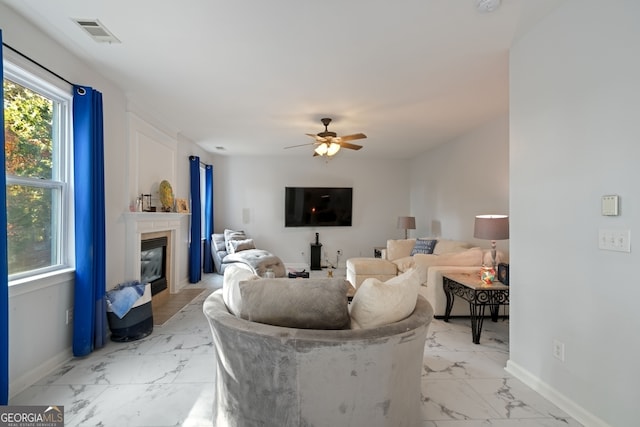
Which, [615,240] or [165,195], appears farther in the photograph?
[165,195]

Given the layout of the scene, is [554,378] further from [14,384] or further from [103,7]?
[103,7]

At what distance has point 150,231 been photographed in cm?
384

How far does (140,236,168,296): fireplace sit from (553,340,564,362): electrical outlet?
4207 mm

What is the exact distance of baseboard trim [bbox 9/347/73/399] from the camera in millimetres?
2051

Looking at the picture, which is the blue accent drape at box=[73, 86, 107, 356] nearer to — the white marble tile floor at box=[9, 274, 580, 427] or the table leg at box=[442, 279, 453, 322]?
the white marble tile floor at box=[9, 274, 580, 427]

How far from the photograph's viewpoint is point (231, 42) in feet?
7.70

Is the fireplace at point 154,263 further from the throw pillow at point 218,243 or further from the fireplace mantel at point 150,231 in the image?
the throw pillow at point 218,243

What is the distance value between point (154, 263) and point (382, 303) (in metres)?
3.83

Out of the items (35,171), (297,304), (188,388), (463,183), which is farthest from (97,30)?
(463,183)

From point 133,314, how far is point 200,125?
2.87m

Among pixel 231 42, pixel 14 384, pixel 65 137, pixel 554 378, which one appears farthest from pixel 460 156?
pixel 14 384

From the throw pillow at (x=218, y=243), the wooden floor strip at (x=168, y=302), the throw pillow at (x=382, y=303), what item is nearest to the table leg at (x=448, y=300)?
the throw pillow at (x=382, y=303)

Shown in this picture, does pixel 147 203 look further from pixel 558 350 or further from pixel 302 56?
pixel 558 350

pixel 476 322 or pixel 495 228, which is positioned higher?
pixel 495 228
